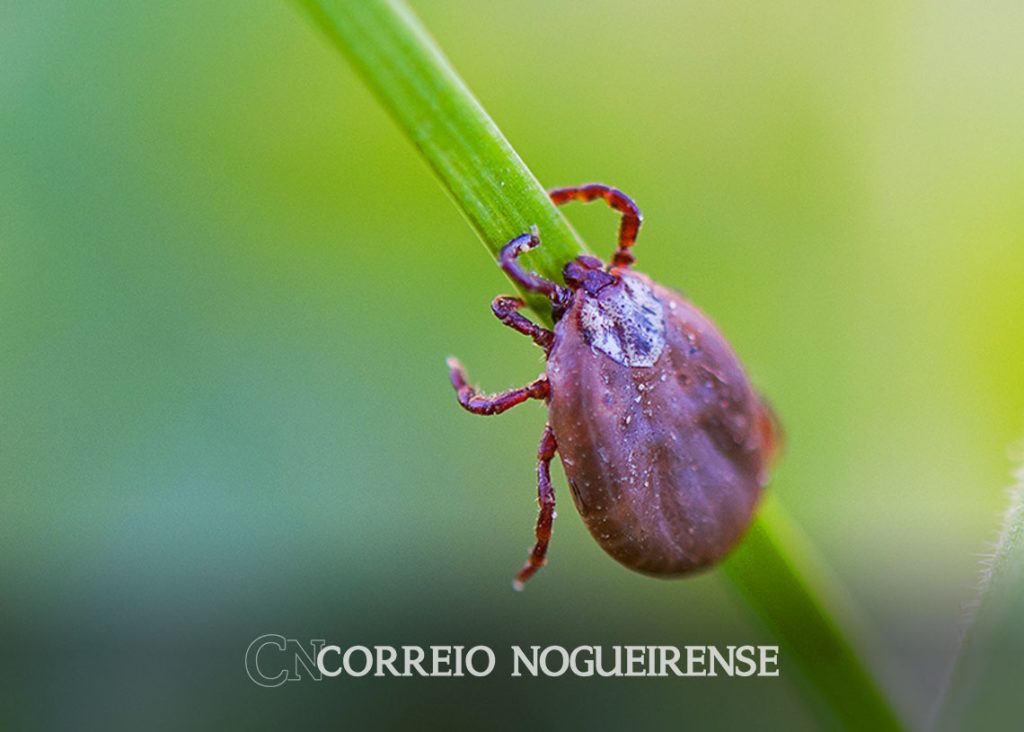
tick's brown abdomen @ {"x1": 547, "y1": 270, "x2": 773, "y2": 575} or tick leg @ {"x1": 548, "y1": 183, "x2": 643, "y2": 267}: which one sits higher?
tick leg @ {"x1": 548, "y1": 183, "x2": 643, "y2": 267}

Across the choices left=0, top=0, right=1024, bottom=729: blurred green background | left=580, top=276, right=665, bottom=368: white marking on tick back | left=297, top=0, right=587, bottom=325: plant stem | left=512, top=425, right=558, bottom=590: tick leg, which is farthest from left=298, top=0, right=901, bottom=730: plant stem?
left=0, top=0, right=1024, bottom=729: blurred green background

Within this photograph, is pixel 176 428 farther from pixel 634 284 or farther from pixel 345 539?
pixel 634 284

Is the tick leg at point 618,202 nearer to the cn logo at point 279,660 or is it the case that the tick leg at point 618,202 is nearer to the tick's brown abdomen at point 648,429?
the tick's brown abdomen at point 648,429

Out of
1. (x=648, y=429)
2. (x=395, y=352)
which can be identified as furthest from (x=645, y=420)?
(x=395, y=352)

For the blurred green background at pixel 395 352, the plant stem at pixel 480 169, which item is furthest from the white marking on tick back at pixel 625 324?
the blurred green background at pixel 395 352

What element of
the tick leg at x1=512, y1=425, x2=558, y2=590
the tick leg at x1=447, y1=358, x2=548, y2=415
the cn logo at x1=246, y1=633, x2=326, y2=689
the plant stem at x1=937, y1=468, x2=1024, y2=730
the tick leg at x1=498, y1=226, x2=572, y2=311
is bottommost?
the cn logo at x1=246, y1=633, x2=326, y2=689

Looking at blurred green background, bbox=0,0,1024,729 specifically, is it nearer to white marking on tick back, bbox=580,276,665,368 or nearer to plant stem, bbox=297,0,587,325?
white marking on tick back, bbox=580,276,665,368
